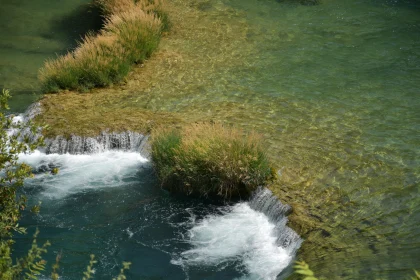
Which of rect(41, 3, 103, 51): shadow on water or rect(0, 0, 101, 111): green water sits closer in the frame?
rect(0, 0, 101, 111): green water

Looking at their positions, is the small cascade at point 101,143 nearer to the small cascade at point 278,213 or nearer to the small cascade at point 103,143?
the small cascade at point 103,143

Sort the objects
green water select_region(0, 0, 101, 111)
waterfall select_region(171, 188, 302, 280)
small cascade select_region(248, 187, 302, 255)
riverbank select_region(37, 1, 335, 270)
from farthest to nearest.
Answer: green water select_region(0, 0, 101, 111) < riverbank select_region(37, 1, 335, 270) < small cascade select_region(248, 187, 302, 255) < waterfall select_region(171, 188, 302, 280)

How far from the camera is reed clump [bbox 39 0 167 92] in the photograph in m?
14.9

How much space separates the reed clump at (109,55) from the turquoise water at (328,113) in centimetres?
95

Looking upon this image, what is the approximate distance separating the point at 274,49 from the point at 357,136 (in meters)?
5.13

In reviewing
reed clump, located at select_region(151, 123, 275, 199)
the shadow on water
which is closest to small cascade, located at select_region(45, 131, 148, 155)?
reed clump, located at select_region(151, 123, 275, 199)

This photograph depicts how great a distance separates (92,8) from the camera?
21047 millimetres

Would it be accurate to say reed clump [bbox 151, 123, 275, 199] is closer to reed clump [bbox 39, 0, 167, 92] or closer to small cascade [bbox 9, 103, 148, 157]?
small cascade [bbox 9, 103, 148, 157]

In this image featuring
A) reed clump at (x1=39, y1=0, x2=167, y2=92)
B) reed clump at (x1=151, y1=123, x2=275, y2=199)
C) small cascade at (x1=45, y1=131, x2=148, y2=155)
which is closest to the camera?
reed clump at (x1=151, y1=123, x2=275, y2=199)

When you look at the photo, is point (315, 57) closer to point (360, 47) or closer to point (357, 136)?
point (360, 47)

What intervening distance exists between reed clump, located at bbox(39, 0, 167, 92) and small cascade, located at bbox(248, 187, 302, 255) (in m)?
5.69

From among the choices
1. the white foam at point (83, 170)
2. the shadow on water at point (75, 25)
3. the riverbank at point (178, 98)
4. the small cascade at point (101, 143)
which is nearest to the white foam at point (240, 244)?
the riverbank at point (178, 98)

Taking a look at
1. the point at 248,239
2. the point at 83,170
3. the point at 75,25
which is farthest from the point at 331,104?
the point at 75,25

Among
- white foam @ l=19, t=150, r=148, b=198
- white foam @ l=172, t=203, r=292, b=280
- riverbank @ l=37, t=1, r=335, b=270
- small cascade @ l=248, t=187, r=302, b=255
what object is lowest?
white foam @ l=19, t=150, r=148, b=198
